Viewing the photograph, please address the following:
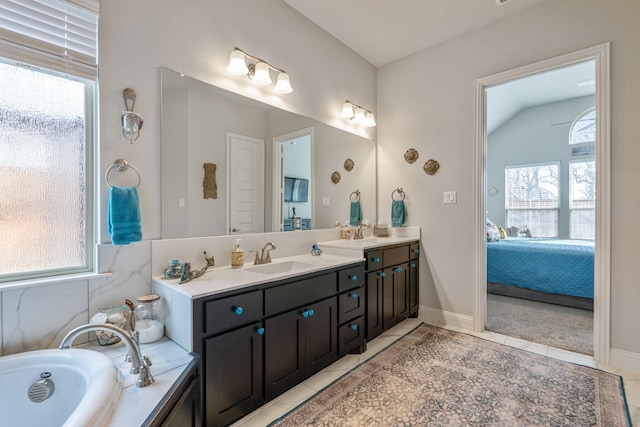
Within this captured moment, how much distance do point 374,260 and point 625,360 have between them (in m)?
1.90

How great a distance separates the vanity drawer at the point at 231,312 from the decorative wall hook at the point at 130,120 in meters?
1.02

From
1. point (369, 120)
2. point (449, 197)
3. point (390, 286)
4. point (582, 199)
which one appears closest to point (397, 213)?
point (449, 197)

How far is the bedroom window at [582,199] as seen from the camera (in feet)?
18.1

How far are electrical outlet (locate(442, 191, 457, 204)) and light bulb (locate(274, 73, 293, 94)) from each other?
1813 mm

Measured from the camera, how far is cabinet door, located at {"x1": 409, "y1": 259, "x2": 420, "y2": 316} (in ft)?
10.1

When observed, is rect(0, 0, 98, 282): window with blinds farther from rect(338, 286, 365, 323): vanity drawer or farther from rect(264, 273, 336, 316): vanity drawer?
rect(338, 286, 365, 323): vanity drawer


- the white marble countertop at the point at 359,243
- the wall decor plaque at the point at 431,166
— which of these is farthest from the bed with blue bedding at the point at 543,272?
the wall decor plaque at the point at 431,166

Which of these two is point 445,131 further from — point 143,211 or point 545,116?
point 545,116

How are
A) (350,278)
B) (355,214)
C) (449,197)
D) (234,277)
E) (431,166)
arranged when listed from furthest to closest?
(355,214) < (431,166) < (449,197) < (350,278) < (234,277)

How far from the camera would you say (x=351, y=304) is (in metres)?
2.30

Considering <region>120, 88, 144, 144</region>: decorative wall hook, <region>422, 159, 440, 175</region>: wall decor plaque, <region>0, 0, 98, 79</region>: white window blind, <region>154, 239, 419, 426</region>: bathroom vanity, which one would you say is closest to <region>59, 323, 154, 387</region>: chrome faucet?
<region>154, 239, 419, 426</region>: bathroom vanity

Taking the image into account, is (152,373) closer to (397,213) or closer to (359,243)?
(359,243)

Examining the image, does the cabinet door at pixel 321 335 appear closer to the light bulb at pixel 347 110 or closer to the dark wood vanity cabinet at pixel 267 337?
the dark wood vanity cabinet at pixel 267 337

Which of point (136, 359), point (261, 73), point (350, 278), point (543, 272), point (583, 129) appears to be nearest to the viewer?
point (136, 359)
